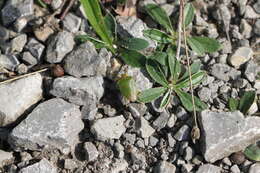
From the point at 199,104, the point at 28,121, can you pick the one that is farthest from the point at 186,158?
the point at 28,121

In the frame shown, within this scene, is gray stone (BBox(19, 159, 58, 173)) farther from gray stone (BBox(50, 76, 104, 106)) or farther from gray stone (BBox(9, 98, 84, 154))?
gray stone (BBox(50, 76, 104, 106))

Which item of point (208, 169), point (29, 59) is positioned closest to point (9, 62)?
point (29, 59)

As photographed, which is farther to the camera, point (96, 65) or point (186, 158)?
point (96, 65)

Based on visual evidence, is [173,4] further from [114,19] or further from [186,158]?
[186,158]

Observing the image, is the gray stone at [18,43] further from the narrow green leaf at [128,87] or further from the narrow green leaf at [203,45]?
the narrow green leaf at [203,45]

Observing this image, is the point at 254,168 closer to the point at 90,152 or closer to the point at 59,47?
the point at 90,152

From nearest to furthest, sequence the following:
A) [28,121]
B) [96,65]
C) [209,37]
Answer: [28,121], [96,65], [209,37]

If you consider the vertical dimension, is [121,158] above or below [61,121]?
below
